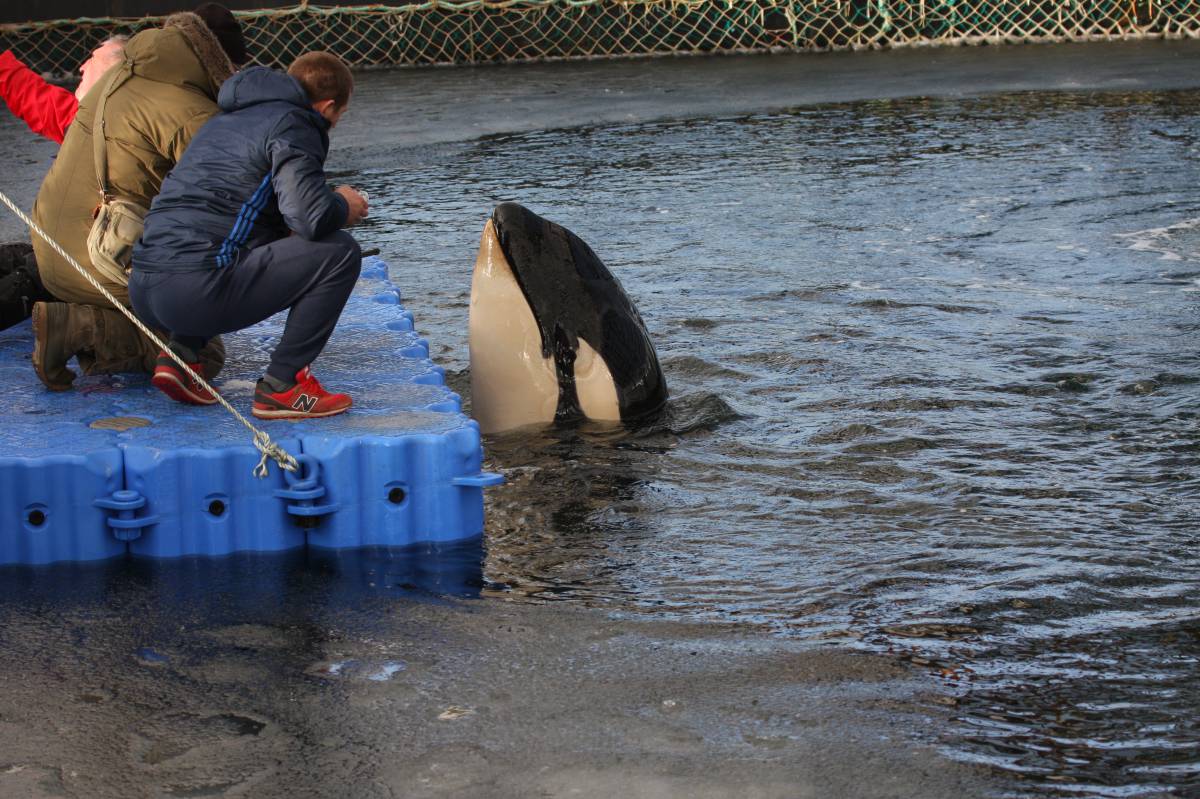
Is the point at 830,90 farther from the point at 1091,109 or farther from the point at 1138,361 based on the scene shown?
the point at 1138,361

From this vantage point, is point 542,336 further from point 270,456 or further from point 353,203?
point 270,456

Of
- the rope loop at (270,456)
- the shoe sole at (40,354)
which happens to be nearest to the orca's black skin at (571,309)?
the rope loop at (270,456)

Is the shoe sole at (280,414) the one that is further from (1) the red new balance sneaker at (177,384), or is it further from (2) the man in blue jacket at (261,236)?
(1) the red new balance sneaker at (177,384)

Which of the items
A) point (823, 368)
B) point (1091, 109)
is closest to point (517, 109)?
point (1091, 109)

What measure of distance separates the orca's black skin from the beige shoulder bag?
1.47 metres

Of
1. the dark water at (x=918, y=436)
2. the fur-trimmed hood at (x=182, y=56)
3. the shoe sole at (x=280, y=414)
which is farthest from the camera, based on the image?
the fur-trimmed hood at (x=182, y=56)

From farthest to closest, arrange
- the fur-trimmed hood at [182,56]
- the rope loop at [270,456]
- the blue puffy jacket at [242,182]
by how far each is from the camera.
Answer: the fur-trimmed hood at [182,56] → the blue puffy jacket at [242,182] → the rope loop at [270,456]

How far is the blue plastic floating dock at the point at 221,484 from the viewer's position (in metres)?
4.64

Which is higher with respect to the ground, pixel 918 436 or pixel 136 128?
pixel 136 128

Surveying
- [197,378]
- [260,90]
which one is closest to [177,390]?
[197,378]

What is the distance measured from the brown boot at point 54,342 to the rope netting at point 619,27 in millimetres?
17159

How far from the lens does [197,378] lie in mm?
4949

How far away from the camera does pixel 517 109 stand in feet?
56.3

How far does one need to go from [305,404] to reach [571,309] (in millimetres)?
1418
